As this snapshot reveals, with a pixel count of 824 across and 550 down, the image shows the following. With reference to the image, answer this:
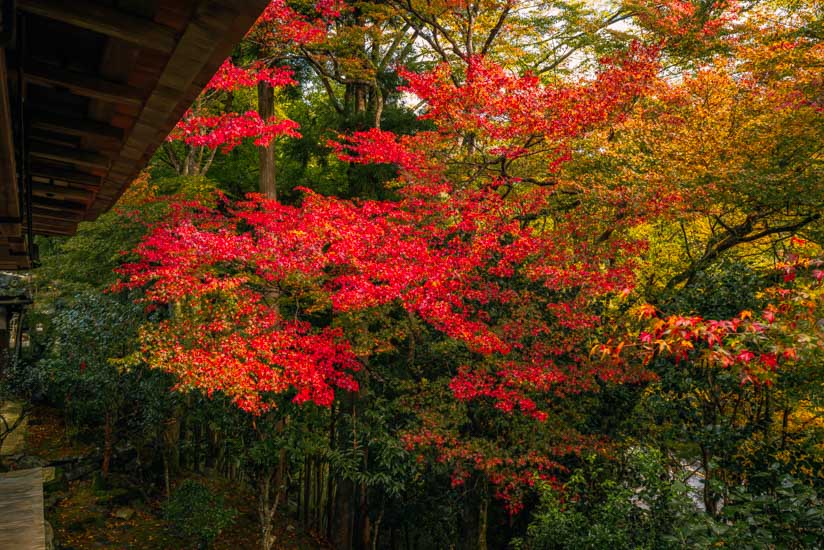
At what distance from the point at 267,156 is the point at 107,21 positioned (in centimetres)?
1094

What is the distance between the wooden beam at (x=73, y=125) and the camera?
243 cm

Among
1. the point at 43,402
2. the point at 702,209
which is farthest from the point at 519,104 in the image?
the point at 43,402

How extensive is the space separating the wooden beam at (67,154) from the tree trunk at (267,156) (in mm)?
9021

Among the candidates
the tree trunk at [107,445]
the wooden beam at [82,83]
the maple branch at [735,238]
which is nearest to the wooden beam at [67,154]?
the wooden beam at [82,83]

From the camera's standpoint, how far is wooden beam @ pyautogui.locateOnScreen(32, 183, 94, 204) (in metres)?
3.75

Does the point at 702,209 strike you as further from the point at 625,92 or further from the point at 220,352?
the point at 220,352

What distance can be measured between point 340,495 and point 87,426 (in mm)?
6700

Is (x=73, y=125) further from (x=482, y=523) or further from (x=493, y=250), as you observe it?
(x=482, y=523)

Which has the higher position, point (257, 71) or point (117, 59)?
point (257, 71)

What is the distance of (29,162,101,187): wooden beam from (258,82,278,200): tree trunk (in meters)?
8.52

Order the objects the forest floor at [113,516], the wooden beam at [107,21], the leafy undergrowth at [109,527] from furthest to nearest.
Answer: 1. the forest floor at [113,516]
2. the leafy undergrowth at [109,527]
3. the wooden beam at [107,21]

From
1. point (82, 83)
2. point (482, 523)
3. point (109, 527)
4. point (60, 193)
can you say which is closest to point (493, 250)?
point (482, 523)

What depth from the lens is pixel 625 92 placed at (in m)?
9.55

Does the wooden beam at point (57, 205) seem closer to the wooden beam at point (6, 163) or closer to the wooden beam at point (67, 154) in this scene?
the wooden beam at point (6, 163)
